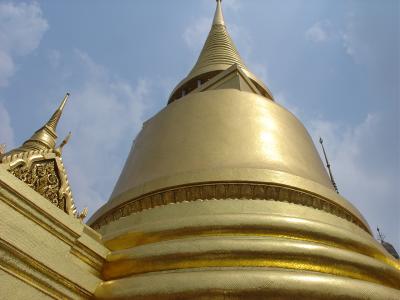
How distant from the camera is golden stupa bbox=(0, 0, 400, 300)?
98.4 inches

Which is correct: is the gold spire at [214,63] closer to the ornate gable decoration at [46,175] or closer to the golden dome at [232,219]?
the golden dome at [232,219]

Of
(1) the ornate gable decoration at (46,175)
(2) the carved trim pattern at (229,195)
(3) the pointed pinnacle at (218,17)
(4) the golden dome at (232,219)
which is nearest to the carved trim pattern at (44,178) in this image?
(1) the ornate gable decoration at (46,175)

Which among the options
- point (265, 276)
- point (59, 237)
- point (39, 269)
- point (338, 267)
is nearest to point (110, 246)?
point (59, 237)

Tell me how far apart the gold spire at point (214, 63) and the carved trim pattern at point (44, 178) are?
14.3 ft

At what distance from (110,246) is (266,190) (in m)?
1.28

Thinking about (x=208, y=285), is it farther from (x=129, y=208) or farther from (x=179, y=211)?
(x=129, y=208)

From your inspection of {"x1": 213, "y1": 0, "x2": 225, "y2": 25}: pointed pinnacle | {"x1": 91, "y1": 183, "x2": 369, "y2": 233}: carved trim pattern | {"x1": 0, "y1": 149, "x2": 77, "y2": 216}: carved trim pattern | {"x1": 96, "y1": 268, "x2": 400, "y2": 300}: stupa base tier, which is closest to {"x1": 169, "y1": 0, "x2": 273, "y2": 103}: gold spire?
{"x1": 213, "y1": 0, "x2": 225, "y2": 25}: pointed pinnacle

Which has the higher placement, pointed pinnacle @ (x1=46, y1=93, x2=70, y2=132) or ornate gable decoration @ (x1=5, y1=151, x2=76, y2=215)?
pointed pinnacle @ (x1=46, y1=93, x2=70, y2=132)

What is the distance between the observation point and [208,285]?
8.06 ft

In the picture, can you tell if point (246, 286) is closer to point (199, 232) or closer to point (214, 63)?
point (199, 232)

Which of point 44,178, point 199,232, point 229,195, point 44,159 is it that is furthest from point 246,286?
point 44,159

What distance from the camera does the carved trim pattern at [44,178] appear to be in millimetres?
2948

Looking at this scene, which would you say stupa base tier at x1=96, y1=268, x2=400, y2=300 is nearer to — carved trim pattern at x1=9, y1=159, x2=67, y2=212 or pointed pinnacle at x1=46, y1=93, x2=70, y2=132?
carved trim pattern at x1=9, y1=159, x2=67, y2=212

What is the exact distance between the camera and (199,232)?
2990 mm
